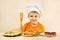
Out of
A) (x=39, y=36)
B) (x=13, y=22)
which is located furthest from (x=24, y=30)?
(x=13, y=22)

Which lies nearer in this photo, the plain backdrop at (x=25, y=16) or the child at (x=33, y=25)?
the child at (x=33, y=25)

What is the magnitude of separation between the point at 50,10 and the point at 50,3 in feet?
0.15

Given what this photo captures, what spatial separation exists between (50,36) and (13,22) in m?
0.40

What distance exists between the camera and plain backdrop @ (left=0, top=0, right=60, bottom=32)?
3.08 ft

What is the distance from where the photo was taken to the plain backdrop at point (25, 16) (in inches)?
37.0

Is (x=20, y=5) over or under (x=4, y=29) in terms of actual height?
over

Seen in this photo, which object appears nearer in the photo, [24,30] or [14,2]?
[24,30]

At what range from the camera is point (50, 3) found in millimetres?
941

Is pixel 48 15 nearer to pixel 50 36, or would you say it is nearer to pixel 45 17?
pixel 45 17

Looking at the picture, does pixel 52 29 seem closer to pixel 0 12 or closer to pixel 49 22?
pixel 49 22

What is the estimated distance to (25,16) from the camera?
3.06ft

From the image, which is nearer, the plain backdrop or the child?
the child

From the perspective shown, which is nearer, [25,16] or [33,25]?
[33,25]

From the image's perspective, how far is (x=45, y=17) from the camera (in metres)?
0.94
